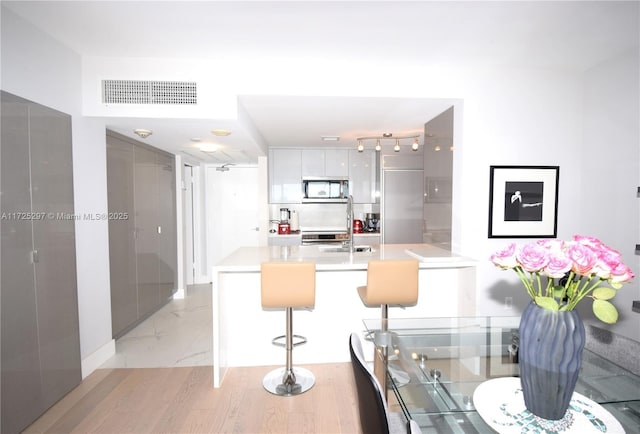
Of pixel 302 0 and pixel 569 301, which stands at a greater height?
pixel 302 0

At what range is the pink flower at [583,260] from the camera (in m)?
0.94

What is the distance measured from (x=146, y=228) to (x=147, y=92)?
5.96 ft

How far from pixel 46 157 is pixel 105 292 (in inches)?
50.0

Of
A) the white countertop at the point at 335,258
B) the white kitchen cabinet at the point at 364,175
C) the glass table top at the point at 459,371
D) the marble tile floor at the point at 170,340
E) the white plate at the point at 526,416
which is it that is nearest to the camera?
the white plate at the point at 526,416

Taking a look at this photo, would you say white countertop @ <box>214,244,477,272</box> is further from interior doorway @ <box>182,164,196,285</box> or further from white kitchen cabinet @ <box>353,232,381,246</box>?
interior doorway @ <box>182,164,196,285</box>

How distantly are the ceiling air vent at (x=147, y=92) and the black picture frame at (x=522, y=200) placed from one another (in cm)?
258

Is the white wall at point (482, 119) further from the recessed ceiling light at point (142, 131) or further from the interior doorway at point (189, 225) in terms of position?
the interior doorway at point (189, 225)

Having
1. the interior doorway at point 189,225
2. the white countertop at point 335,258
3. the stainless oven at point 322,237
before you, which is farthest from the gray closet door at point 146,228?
the stainless oven at point 322,237

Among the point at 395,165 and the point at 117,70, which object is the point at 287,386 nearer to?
the point at 117,70

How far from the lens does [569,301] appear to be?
1001mm

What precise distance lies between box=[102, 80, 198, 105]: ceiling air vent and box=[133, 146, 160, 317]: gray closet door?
1.07m

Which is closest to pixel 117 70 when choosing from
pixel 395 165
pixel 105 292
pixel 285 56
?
pixel 285 56

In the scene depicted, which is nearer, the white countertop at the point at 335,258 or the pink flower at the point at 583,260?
the pink flower at the point at 583,260

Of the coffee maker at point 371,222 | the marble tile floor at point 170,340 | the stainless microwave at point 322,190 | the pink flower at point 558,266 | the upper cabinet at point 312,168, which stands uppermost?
the upper cabinet at point 312,168
